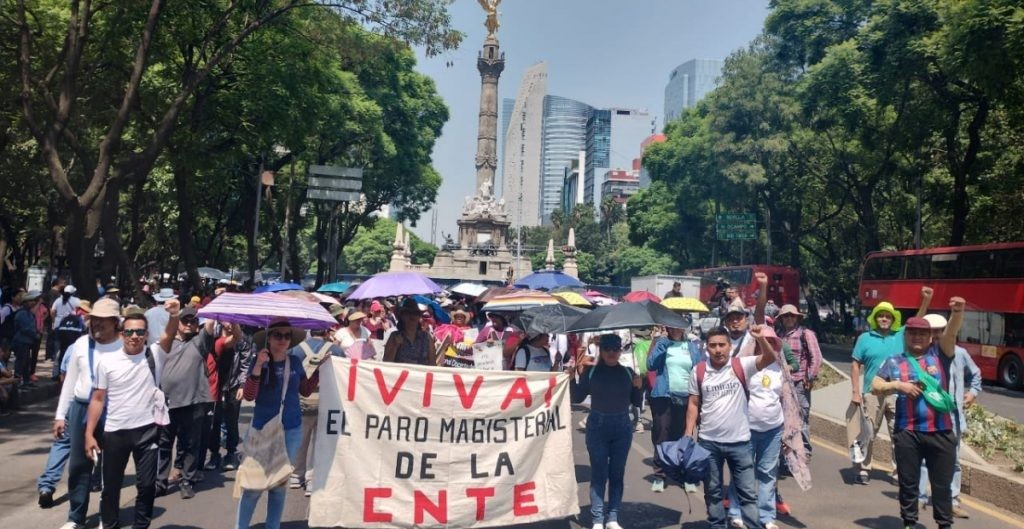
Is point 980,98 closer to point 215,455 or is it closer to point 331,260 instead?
point 215,455

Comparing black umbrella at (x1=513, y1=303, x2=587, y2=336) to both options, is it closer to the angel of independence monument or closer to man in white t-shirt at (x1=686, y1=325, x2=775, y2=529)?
man in white t-shirt at (x1=686, y1=325, x2=775, y2=529)

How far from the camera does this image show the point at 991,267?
21094 mm

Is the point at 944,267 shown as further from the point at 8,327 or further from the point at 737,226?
the point at 8,327

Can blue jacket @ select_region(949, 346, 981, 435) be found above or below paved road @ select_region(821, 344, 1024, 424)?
above

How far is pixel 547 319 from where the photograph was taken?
25.6ft

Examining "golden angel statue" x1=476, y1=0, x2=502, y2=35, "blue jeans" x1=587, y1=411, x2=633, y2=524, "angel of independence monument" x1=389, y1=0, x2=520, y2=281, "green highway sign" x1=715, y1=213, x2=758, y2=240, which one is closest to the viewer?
"blue jeans" x1=587, y1=411, x2=633, y2=524

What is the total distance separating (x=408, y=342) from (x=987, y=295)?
19.2 m

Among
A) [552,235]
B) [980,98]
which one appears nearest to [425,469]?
[980,98]

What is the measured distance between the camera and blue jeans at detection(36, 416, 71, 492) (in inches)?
254

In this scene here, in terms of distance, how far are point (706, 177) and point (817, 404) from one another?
28.3 m

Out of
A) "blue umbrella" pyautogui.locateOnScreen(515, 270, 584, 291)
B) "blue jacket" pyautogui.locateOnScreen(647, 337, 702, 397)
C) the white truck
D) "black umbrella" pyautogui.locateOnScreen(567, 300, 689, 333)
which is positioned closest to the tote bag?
"black umbrella" pyautogui.locateOnScreen(567, 300, 689, 333)

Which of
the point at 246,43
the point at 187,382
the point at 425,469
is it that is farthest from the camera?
the point at 246,43

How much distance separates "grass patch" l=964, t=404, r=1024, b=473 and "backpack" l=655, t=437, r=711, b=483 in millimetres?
4123

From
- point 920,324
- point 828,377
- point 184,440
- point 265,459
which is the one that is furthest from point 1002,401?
point 265,459
